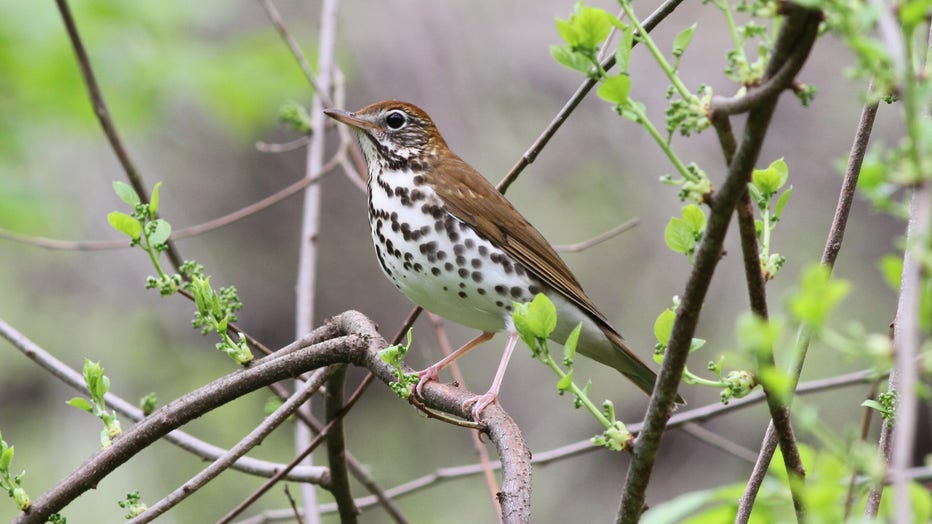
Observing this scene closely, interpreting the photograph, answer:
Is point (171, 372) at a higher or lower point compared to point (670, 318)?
higher

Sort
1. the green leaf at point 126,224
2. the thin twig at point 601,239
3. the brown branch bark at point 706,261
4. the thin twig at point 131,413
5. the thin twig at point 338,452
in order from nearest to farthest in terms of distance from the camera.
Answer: the brown branch bark at point 706,261 → the green leaf at point 126,224 → the thin twig at point 338,452 → the thin twig at point 131,413 → the thin twig at point 601,239

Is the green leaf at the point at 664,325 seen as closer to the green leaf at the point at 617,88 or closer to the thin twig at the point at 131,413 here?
the green leaf at the point at 617,88

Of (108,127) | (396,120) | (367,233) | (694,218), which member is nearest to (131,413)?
(108,127)

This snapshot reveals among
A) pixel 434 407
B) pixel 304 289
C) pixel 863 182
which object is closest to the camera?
pixel 863 182

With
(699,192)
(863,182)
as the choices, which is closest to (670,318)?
(699,192)

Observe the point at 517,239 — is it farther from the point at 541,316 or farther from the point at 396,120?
the point at 541,316

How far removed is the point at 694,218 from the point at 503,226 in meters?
2.03

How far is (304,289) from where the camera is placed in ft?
10.8

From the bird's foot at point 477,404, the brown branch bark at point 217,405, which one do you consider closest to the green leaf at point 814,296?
the brown branch bark at point 217,405

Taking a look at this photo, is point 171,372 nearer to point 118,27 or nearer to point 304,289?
point 118,27

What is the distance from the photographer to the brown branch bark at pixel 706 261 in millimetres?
1193

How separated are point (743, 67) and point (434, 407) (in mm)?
1419

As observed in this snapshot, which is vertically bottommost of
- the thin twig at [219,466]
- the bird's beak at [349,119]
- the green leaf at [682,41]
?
the thin twig at [219,466]

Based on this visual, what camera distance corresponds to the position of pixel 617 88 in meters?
1.33
